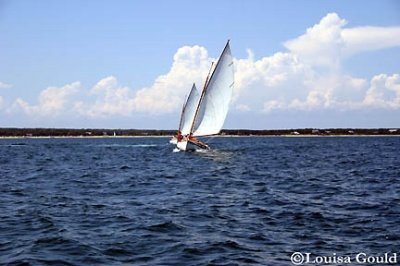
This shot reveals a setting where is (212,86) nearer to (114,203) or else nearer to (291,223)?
(114,203)

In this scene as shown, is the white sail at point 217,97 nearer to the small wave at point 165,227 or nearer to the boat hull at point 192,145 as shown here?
the boat hull at point 192,145

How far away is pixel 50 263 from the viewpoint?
47.3 feet

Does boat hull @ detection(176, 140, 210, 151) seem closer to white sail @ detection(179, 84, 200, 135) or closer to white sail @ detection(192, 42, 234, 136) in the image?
white sail @ detection(192, 42, 234, 136)

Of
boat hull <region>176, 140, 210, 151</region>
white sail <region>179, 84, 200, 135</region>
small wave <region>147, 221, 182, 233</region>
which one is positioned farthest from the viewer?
white sail <region>179, 84, 200, 135</region>

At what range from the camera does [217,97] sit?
6838cm

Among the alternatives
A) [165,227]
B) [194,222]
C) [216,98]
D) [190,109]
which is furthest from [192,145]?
[165,227]

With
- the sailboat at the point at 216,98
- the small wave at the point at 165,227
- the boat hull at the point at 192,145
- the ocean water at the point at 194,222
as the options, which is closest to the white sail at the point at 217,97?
the sailboat at the point at 216,98

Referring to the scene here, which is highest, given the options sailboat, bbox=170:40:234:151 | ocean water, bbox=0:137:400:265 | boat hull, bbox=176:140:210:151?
sailboat, bbox=170:40:234:151

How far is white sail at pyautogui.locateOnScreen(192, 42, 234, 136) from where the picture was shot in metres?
67.3

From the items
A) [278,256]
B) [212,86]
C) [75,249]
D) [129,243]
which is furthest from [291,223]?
[212,86]

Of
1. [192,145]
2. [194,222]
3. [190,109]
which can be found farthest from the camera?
[190,109]

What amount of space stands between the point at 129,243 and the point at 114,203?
30.4ft

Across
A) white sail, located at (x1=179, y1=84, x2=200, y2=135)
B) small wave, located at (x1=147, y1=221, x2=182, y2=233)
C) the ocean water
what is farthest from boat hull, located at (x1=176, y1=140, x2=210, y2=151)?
small wave, located at (x1=147, y1=221, x2=182, y2=233)

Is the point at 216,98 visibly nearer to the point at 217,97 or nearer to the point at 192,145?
the point at 217,97
